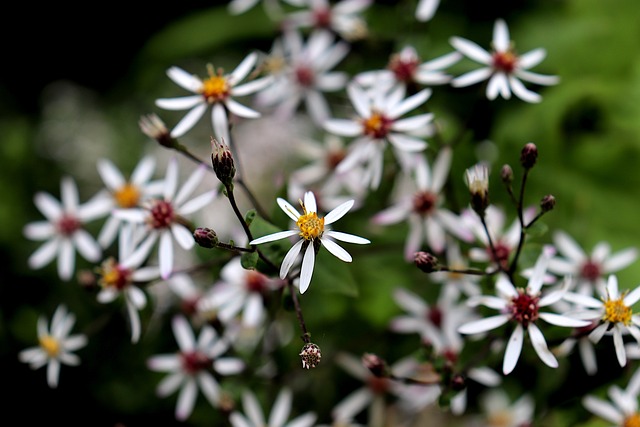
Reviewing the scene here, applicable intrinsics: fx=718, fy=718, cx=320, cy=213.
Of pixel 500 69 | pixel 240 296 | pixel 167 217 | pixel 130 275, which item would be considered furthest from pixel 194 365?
pixel 500 69

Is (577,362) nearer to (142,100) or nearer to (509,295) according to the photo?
(509,295)

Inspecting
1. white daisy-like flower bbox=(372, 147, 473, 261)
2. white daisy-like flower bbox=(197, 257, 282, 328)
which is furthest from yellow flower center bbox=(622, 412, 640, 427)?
white daisy-like flower bbox=(197, 257, 282, 328)

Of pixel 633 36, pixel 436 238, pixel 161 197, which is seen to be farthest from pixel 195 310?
pixel 633 36

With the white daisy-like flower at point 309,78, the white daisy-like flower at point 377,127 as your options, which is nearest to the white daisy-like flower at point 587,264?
the white daisy-like flower at point 377,127

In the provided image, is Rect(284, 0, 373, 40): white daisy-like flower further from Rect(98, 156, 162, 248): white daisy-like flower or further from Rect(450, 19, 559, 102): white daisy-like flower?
Rect(98, 156, 162, 248): white daisy-like flower

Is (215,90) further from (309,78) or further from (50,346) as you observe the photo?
(50,346)

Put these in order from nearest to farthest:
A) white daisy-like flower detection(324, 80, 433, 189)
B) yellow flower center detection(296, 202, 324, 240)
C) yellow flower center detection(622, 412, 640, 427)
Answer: yellow flower center detection(296, 202, 324, 240), yellow flower center detection(622, 412, 640, 427), white daisy-like flower detection(324, 80, 433, 189)
